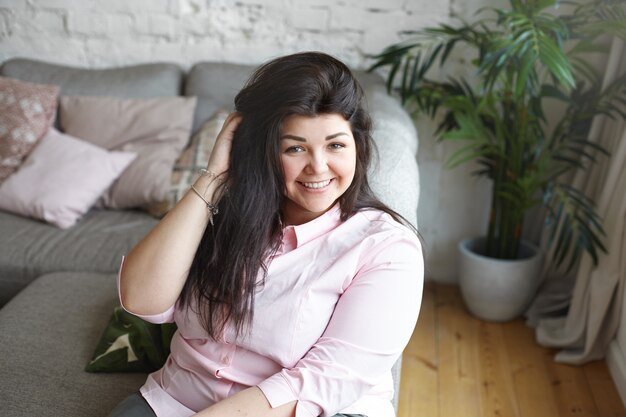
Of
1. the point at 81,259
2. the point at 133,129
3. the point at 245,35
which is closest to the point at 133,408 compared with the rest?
the point at 81,259

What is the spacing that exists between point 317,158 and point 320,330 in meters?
0.30

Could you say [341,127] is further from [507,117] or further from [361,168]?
[507,117]

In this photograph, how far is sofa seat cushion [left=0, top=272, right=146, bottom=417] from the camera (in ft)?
4.60

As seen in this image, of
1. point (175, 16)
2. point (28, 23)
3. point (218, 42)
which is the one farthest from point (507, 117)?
point (28, 23)

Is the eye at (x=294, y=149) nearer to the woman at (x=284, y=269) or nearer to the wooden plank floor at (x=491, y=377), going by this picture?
the woman at (x=284, y=269)

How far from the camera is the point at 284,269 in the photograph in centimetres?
123

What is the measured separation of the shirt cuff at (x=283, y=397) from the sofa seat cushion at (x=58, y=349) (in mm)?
448

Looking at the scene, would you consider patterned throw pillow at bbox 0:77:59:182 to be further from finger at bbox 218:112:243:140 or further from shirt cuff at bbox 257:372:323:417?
shirt cuff at bbox 257:372:323:417

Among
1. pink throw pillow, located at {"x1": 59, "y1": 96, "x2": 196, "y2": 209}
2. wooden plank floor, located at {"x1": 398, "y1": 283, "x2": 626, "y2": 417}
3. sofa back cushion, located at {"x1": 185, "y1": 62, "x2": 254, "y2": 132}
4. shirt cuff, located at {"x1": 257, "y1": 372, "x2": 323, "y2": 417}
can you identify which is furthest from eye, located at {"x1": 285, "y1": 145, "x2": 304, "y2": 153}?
sofa back cushion, located at {"x1": 185, "y1": 62, "x2": 254, "y2": 132}

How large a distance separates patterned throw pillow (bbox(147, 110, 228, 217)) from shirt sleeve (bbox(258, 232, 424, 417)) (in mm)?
1333

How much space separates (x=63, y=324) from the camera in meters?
1.67

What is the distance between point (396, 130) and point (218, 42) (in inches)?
42.8

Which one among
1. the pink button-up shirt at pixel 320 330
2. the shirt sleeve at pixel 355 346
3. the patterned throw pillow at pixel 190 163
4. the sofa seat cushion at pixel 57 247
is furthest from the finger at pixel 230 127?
the patterned throw pillow at pixel 190 163

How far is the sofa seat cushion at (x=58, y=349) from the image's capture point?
4.60 ft
